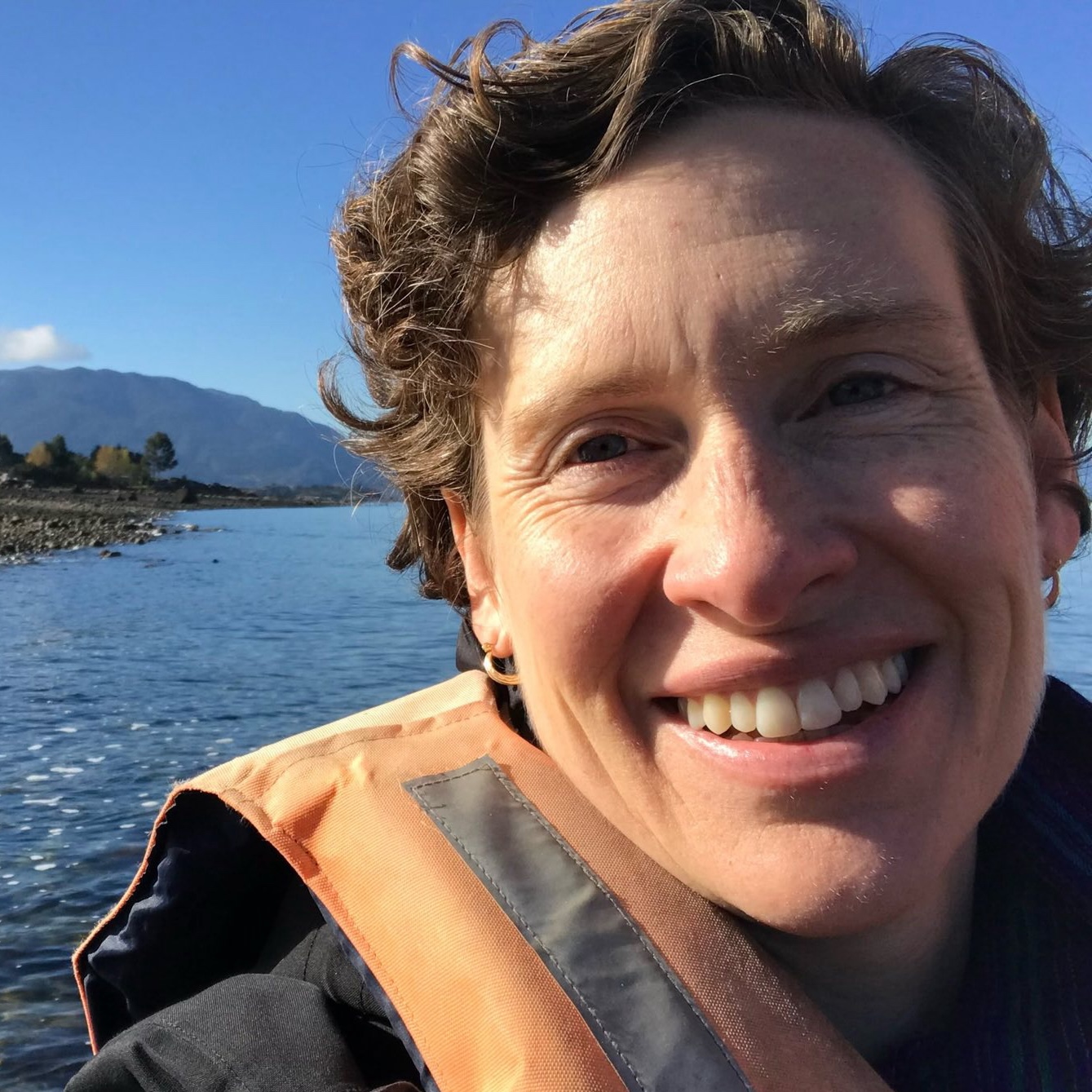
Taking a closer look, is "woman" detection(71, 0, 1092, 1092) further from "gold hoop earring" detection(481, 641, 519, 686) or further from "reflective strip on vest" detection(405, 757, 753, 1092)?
"gold hoop earring" detection(481, 641, 519, 686)

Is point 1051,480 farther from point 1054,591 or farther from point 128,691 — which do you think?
point 128,691

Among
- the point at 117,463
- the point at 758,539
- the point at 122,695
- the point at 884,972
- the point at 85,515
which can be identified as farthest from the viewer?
the point at 117,463

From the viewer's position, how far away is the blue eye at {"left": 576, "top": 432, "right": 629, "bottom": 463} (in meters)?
1.84

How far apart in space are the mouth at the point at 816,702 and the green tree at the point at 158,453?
→ 4743 inches

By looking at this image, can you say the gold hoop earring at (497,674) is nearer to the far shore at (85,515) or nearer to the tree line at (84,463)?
the far shore at (85,515)

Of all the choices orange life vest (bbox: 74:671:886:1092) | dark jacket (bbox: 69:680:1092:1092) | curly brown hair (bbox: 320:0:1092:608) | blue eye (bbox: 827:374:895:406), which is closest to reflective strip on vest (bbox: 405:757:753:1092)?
orange life vest (bbox: 74:671:886:1092)

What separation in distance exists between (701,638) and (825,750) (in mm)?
260

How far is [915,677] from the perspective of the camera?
1718 mm

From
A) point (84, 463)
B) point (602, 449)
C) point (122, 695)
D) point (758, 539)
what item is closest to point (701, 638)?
point (758, 539)

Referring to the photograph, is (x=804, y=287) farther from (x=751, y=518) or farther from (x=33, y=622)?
(x=33, y=622)

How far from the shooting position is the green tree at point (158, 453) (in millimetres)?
116438

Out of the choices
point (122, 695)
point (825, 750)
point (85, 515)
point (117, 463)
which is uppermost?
point (117, 463)

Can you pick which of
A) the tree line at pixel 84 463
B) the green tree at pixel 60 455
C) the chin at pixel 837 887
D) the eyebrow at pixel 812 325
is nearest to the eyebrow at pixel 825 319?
the eyebrow at pixel 812 325

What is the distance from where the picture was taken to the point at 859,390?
177cm
